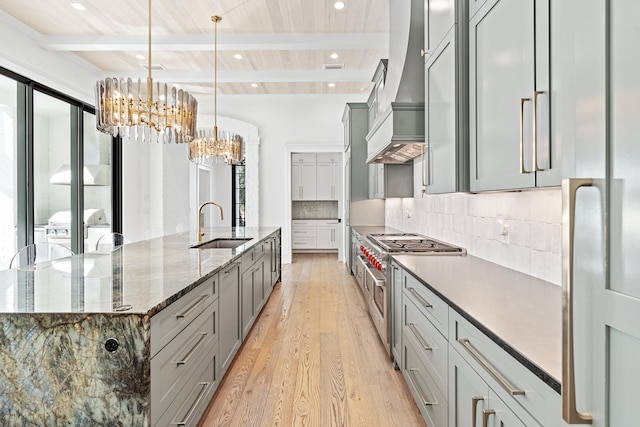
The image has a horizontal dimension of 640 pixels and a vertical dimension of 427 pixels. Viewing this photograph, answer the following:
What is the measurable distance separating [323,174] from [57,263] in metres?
6.79

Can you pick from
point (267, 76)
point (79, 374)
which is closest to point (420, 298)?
point (79, 374)

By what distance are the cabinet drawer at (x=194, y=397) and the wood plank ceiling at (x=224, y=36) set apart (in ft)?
11.8

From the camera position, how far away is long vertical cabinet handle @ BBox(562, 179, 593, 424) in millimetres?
712

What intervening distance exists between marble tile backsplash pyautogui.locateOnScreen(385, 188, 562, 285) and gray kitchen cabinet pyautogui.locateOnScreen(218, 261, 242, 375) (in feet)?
5.56

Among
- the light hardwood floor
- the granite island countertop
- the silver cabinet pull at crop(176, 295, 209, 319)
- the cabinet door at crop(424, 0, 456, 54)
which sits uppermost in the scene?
the cabinet door at crop(424, 0, 456, 54)

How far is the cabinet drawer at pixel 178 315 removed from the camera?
1.50 m

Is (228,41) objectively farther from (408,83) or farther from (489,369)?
(489,369)

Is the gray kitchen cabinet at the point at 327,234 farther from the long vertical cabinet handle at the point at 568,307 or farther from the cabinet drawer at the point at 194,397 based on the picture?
the long vertical cabinet handle at the point at 568,307

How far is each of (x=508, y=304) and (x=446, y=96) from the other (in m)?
1.21

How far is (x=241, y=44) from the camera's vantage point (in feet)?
16.3

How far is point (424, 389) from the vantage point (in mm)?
2018

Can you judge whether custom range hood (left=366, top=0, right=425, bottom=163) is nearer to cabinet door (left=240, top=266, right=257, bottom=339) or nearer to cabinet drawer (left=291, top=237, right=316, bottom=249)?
cabinet door (left=240, top=266, right=257, bottom=339)

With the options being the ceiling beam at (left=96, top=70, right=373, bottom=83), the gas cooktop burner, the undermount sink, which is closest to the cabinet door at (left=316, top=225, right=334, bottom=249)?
the ceiling beam at (left=96, top=70, right=373, bottom=83)

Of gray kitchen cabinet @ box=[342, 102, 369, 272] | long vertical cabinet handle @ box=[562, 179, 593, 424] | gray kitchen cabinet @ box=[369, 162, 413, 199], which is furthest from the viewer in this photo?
gray kitchen cabinet @ box=[342, 102, 369, 272]
